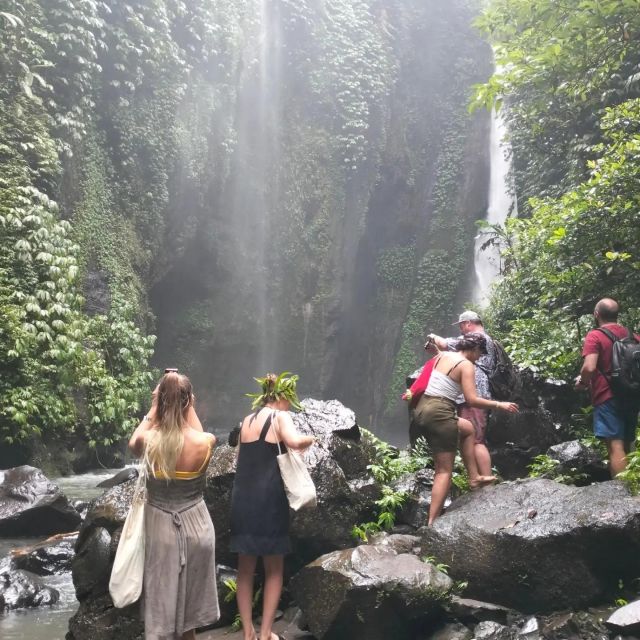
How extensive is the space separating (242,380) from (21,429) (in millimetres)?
10864

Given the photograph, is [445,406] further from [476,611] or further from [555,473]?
[555,473]

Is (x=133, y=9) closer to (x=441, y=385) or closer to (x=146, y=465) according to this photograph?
(x=441, y=385)

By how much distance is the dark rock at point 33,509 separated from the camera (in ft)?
26.8

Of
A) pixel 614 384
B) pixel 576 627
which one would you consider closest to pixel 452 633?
pixel 576 627

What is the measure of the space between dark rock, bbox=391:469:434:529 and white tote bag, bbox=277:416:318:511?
6.81 feet

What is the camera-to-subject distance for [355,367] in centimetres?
2245

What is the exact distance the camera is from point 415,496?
20.4 feet

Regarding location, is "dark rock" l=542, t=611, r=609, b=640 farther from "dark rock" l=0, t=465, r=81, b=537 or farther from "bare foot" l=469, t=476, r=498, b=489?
"dark rock" l=0, t=465, r=81, b=537

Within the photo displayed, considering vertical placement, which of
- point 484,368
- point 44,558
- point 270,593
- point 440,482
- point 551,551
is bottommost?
point 44,558

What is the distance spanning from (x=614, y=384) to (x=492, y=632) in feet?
7.97

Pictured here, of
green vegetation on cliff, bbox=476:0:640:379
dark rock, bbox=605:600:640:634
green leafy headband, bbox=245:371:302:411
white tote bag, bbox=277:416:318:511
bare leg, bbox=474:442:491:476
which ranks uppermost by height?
green vegetation on cliff, bbox=476:0:640:379

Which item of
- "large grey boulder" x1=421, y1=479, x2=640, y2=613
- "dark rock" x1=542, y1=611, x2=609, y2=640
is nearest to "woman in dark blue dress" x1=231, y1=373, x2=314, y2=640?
"large grey boulder" x1=421, y1=479, x2=640, y2=613

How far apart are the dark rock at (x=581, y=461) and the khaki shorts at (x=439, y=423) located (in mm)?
1628

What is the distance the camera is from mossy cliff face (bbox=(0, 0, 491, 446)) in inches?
487
